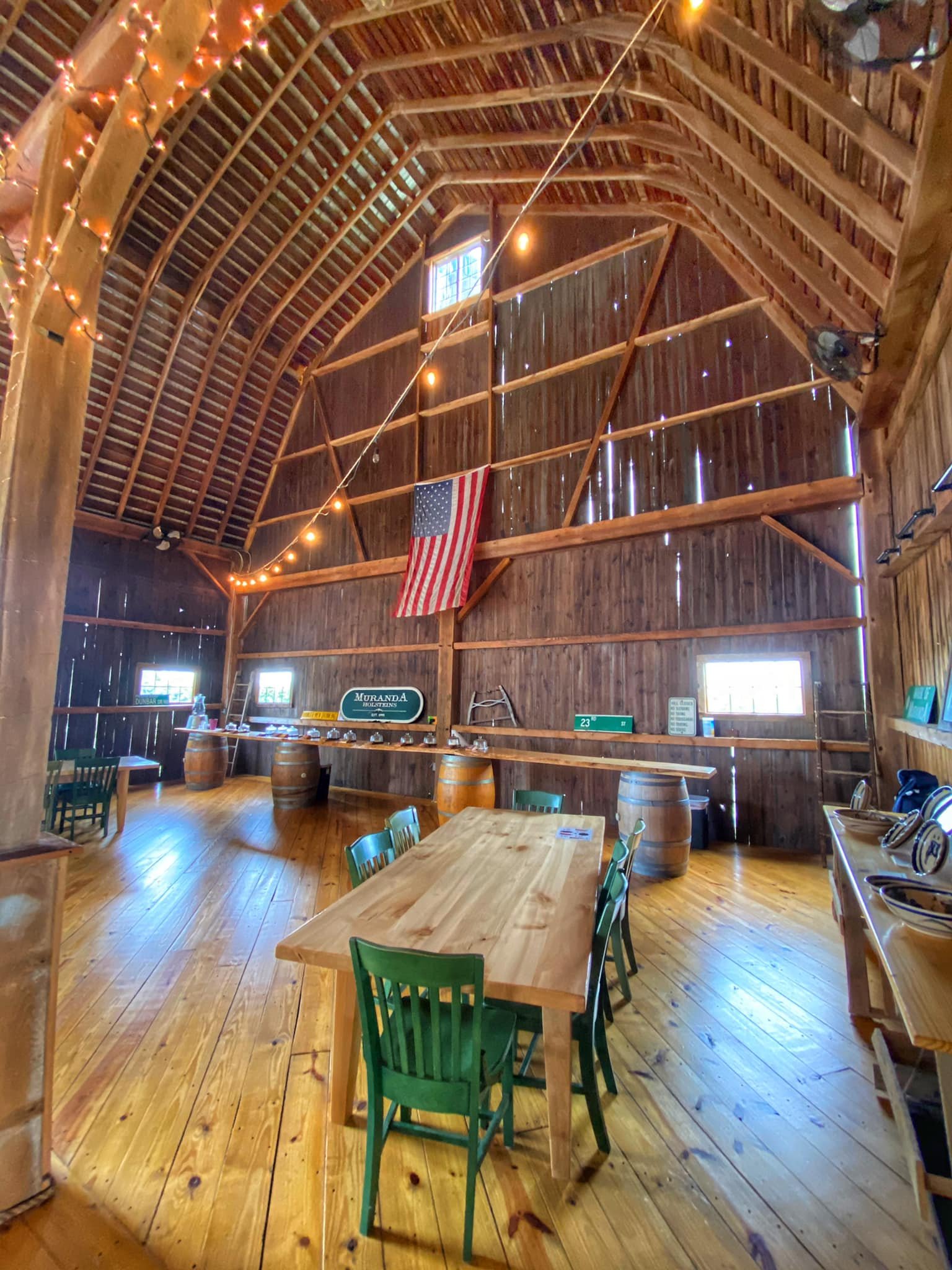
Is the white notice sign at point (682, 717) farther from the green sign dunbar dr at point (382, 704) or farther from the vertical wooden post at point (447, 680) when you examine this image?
the green sign dunbar dr at point (382, 704)

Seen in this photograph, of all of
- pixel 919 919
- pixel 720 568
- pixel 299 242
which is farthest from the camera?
pixel 299 242

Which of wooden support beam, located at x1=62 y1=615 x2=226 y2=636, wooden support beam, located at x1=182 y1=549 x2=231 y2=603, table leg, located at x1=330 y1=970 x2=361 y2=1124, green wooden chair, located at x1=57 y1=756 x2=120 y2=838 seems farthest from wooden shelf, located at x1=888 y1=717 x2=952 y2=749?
wooden support beam, located at x1=182 y1=549 x2=231 y2=603

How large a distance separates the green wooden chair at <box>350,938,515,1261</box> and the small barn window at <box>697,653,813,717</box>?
4.78 meters

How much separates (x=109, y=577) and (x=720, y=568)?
9404mm

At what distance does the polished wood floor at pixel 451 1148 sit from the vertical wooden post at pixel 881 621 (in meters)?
Answer: 1.96

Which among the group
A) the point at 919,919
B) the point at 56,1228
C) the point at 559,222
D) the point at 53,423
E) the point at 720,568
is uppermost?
the point at 559,222

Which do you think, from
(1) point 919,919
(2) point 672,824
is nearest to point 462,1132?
(1) point 919,919

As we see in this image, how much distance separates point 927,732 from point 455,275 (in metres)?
8.64

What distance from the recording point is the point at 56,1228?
1.60 metres

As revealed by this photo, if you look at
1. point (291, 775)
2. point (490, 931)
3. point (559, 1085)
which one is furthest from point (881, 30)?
point (291, 775)

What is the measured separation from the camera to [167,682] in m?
9.63

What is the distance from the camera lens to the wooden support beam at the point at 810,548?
517 cm

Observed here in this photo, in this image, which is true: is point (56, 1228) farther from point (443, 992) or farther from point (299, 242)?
point (299, 242)

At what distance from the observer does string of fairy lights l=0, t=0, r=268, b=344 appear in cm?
221
